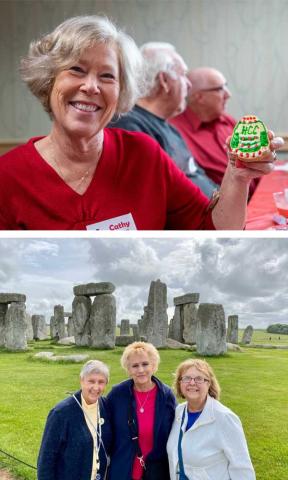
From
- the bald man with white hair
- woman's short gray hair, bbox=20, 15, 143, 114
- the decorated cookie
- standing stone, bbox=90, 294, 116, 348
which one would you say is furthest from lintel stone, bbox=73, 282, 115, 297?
the bald man with white hair

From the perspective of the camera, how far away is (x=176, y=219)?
1.54 metres

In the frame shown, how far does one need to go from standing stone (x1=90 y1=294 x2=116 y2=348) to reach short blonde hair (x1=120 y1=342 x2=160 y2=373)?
0.10ft

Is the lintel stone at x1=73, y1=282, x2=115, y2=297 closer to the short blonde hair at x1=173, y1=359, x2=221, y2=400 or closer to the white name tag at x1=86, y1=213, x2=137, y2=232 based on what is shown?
the short blonde hair at x1=173, y1=359, x2=221, y2=400

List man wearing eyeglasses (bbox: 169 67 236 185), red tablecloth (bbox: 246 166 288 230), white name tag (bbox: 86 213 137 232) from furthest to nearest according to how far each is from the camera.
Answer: man wearing eyeglasses (bbox: 169 67 236 185) → red tablecloth (bbox: 246 166 288 230) → white name tag (bbox: 86 213 137 232)

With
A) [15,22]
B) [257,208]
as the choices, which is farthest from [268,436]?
[15,22]

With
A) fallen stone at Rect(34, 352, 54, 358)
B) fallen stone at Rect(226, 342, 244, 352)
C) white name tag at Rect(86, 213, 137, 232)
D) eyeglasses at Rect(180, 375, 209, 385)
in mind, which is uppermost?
white name tag at Rect(86, 213, 137, 232)

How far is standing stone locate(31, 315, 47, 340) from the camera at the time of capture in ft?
3.32

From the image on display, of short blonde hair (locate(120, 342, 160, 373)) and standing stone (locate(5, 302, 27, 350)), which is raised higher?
standing stone (locate(5, 302, 27, 350))

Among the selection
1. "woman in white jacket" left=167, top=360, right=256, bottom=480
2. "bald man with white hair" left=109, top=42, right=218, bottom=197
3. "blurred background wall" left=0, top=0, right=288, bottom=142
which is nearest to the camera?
"woman in white jacket" left=167, top=360, right=256, bottom=480

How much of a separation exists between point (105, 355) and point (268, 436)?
28 cm

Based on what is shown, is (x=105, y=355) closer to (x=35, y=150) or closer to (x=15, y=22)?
(x=35, y=150)

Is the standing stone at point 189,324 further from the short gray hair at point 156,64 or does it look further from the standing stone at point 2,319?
the short gray hair at point 156,64

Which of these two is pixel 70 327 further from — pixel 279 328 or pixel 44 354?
pixel 279 328

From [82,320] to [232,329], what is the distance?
244 mm
